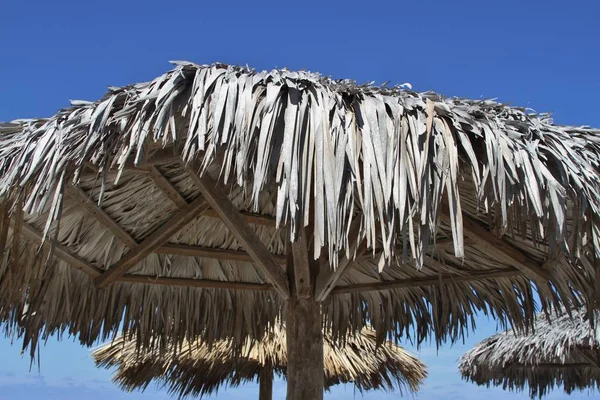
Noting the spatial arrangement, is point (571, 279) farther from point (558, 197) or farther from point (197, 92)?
point (197, 92)

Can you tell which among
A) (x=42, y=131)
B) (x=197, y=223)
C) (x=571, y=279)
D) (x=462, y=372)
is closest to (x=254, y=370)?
(x=462, y=372)

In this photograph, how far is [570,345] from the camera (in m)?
7.91

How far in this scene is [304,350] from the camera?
3424 millimetres

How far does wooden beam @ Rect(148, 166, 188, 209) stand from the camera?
344cm

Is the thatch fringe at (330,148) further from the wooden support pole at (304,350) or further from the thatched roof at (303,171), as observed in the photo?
the wooden support pole at (304,350)

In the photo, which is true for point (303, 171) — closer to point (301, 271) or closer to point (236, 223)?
point (236, 223)

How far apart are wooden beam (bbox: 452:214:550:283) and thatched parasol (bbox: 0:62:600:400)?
12 mm

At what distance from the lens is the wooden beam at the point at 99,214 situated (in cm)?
321

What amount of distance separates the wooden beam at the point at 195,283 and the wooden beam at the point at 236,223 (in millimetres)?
1146

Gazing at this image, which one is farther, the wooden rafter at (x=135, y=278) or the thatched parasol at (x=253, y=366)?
the thatched parasol at (x=253, y=366)

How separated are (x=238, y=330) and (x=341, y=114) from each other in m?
2.76

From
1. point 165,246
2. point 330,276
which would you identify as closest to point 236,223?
point 330,276

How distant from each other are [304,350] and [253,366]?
5203 millimetres

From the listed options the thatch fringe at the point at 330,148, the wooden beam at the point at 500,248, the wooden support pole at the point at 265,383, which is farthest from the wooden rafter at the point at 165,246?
the wooden support pole at the point at 265,383
